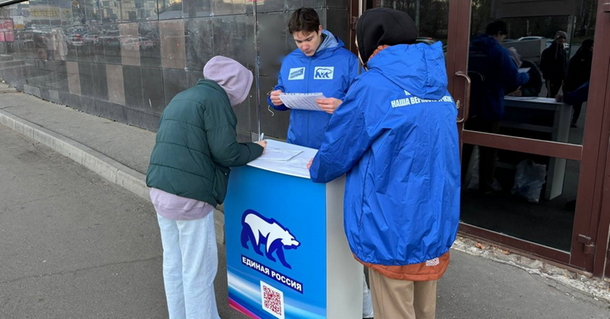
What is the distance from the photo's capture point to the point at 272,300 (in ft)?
9.59

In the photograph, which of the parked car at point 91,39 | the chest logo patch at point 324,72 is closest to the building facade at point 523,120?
the chest logo patch at point 324,72

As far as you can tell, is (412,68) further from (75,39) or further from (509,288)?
(75,39)

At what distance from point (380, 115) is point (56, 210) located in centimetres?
459

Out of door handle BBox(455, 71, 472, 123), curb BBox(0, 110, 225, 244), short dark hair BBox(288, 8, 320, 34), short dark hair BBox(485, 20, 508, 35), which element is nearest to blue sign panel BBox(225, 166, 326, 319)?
short dark hair BBox(288, 8, 320, 34)

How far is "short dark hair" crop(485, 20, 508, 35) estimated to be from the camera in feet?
12.5

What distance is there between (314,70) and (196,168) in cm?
113

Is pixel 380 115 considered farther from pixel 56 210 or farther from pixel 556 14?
pixel 56 210

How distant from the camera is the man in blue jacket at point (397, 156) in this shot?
2068 millimetres

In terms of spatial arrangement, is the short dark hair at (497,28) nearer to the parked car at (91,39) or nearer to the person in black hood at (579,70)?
the person in black hood at (579,70)

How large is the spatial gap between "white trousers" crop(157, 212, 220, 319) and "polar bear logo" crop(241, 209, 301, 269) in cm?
20

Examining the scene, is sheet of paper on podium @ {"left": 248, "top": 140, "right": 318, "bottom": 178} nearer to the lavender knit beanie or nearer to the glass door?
the lavender knit beanie

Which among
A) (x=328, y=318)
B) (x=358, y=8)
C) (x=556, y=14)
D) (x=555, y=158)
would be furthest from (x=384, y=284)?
(x=358, y=8)

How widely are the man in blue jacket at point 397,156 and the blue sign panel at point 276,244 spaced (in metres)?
0.36

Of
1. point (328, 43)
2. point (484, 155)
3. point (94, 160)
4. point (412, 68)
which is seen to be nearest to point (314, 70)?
point (328, 43)
